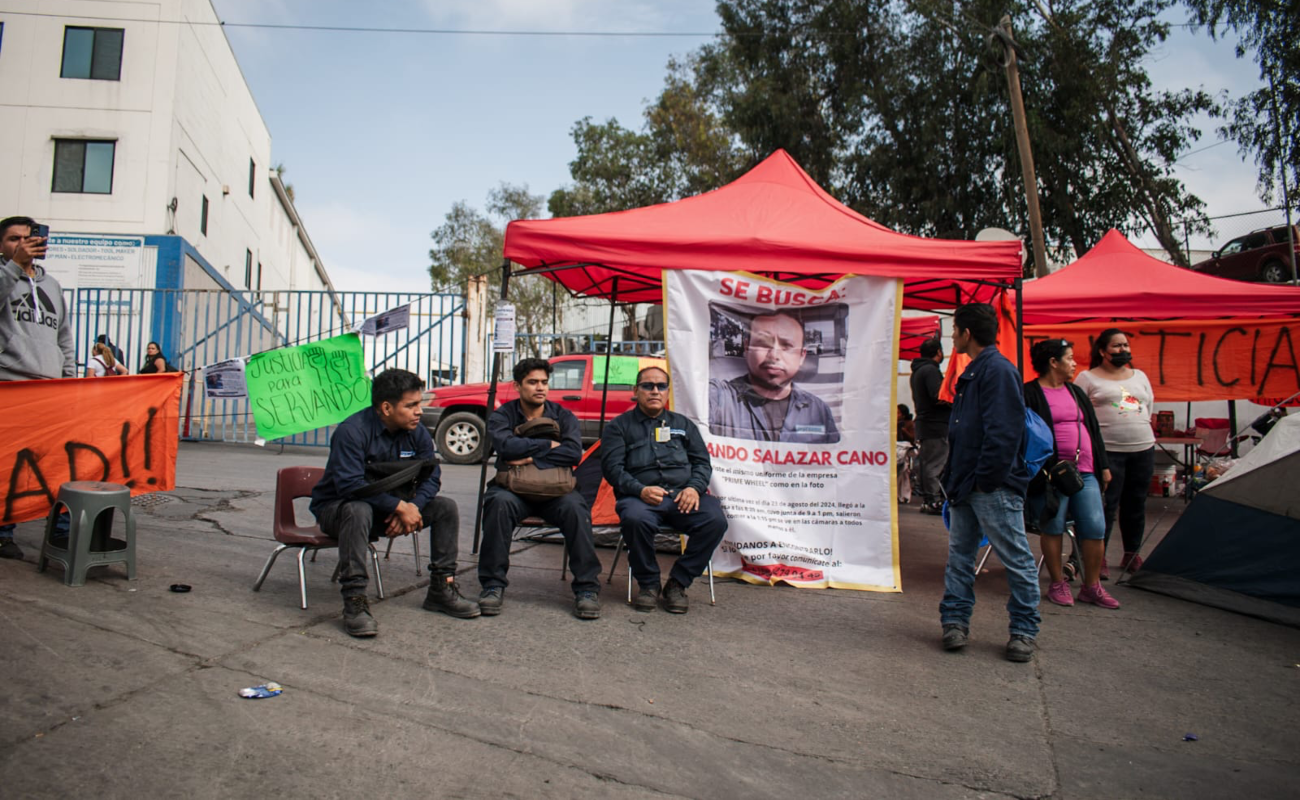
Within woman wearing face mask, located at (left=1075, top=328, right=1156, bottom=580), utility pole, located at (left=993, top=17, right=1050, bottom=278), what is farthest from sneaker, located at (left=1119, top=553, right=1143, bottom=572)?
utility pole, located at (left=993, top=17, right=1050, bottom=278)

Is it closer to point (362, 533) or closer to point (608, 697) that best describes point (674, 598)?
point (608, 697)

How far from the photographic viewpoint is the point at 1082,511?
5297mm

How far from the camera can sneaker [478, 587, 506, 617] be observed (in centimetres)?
455

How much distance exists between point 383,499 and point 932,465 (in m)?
6.31

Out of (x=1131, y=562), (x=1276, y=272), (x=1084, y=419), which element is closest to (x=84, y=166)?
(x=1084, y=419)

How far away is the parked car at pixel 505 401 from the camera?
38.3 ft

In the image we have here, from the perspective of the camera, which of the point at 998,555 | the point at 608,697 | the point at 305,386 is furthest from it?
the point at 305,386

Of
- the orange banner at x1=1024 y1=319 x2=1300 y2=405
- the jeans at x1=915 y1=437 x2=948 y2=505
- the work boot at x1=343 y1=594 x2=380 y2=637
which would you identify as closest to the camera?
the work boot at x1=343 y1=594 x2=380 y2=637

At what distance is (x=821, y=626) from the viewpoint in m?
4.73

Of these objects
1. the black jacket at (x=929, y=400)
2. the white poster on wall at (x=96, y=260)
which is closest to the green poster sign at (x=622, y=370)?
the black jacket at (x=929, y=400)

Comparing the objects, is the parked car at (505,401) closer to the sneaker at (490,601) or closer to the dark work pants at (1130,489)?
the dark work pants at (1130,489)

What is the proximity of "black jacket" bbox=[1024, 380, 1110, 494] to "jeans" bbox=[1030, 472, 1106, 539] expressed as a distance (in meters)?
0.09

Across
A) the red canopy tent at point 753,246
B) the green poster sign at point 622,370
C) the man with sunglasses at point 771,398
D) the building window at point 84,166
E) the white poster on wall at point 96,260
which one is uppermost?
the building window at point 84,166

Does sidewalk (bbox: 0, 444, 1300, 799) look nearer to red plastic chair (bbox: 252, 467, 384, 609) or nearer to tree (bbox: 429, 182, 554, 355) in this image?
red plastic chair (bbox: 252, 467, 384, 609)
